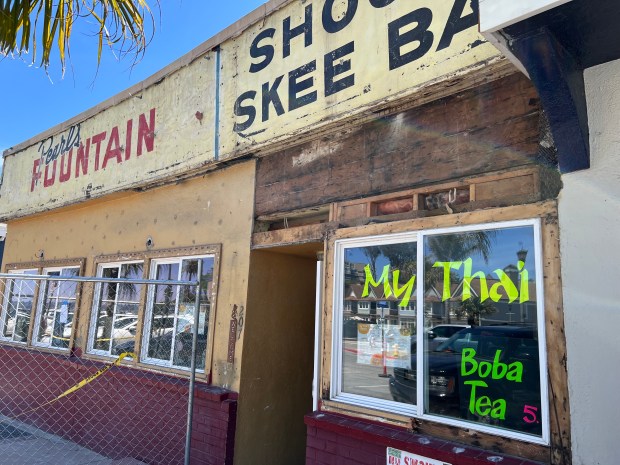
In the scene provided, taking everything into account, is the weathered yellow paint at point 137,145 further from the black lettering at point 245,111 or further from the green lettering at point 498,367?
the green lettering at point 498,367

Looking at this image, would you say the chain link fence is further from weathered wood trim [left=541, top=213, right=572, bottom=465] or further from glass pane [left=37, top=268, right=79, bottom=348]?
weathered wood trim [left=541, top=213, right=572, bottom=465]

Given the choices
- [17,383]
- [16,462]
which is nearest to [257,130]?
[16,462]

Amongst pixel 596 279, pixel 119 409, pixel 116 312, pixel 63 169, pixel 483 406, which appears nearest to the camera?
pixel 596 279

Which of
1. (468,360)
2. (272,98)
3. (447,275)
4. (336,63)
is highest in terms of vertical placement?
(336,63)

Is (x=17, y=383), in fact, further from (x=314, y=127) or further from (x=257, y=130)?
(x=314, y=127)

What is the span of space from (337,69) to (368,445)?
3.45 metres

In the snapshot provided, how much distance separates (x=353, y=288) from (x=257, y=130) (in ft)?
7.06

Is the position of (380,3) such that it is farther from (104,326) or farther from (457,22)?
(104,326)

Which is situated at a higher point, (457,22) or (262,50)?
(262,50)

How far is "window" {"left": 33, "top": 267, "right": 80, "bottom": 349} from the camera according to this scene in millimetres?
8078

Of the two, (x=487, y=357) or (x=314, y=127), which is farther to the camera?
(x=314, y=127)

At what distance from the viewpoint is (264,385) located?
562 cm

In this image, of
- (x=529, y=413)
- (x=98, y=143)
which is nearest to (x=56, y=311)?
(x=98, y=143)

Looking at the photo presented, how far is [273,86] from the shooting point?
17.7 ft
